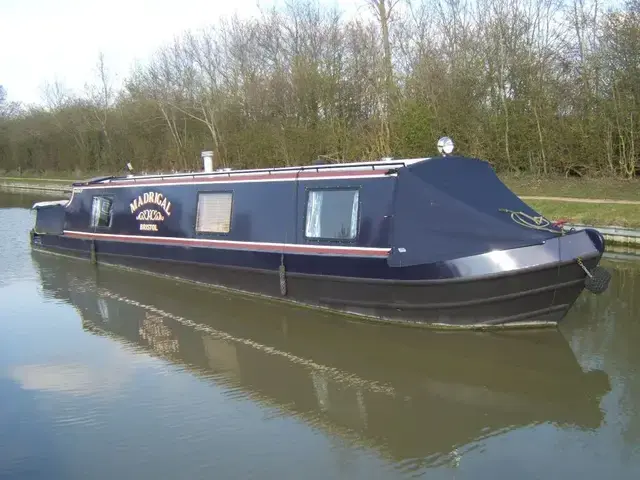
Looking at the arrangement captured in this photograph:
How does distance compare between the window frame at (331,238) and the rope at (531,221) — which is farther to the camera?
the window frame at (331,238)

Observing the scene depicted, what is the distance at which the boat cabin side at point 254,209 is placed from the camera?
7.12 metres

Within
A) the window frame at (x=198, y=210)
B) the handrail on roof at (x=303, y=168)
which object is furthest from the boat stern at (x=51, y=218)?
the window frame at (x=198, y=210)

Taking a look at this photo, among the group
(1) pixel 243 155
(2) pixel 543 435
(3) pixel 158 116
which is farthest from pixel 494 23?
(3) pixel 158 116

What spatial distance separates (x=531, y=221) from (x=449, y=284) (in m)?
1.31

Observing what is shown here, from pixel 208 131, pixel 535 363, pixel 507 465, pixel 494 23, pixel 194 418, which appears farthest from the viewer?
pixel 208 131

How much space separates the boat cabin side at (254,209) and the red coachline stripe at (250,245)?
0.22ft

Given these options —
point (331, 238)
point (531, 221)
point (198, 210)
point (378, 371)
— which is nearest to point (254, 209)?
point (198, 210)

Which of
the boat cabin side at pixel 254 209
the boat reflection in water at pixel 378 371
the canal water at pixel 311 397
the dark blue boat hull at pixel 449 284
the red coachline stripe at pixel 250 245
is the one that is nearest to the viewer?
the canal water at pixel 311 397

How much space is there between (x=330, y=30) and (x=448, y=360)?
21.8 metres

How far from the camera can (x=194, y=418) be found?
16.0ft

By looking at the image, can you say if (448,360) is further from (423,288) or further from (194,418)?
(194,418)

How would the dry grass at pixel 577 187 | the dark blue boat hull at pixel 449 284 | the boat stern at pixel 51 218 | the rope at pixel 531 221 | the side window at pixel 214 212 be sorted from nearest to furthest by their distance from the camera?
the dark blue boat hull at pixel 449 284
the rope at pixel 531 221
the side window at pixel 214 212
the boat stern at pixel 51 218
the dry grass at pixel 577 187

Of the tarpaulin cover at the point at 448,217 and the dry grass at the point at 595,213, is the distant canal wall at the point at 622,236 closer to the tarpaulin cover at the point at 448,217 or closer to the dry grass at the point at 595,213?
the dry grass at the point at 595,213

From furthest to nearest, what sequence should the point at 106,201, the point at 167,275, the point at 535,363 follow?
the point at 106,201 → the point at 167,275 → the point at 535,363
